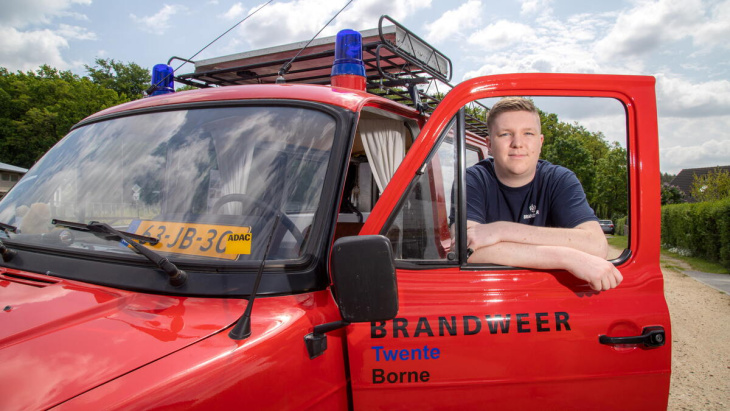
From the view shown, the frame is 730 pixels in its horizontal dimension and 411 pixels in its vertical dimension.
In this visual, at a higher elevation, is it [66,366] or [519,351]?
[66,366]

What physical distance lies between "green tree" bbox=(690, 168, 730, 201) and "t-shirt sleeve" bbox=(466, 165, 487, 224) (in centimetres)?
2055

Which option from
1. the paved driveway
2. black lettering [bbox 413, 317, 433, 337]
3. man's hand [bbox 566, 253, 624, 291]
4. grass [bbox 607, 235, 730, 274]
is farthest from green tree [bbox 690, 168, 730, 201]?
black lettering [bbox 413, 317, 433, 337]

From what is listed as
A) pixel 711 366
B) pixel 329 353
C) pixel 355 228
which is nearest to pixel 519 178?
pixel 329 353

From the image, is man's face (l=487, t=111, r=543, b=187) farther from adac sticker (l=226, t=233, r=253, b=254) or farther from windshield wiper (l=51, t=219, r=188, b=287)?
windshield wiper (l=51, t=219, r=188, b=287)

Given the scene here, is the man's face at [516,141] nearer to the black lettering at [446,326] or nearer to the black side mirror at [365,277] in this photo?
the black lettering at [446,326]

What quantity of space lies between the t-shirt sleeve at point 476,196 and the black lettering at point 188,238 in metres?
1.04

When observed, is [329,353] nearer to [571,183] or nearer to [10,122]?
[571,183]

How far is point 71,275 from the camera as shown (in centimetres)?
169

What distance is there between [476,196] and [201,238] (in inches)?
44.0

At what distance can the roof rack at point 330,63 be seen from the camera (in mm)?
3225

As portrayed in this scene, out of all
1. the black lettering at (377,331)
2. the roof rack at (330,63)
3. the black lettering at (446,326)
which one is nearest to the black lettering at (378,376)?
the black lettering at (377,331)

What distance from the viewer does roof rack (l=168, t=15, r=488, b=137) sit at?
3.22 meters

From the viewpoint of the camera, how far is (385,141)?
2.82 m

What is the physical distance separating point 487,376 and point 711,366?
5.20 meters
